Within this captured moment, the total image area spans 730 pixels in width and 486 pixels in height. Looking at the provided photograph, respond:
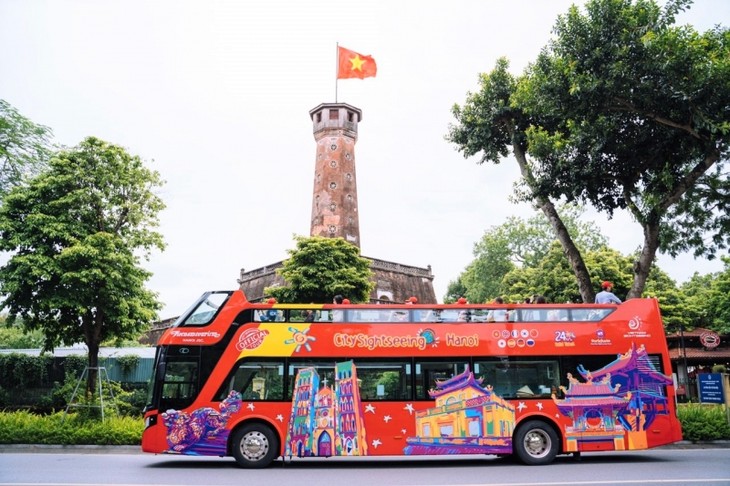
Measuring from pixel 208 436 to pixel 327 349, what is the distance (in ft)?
8.93

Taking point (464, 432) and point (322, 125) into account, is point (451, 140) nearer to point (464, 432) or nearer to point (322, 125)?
point (464, 432)

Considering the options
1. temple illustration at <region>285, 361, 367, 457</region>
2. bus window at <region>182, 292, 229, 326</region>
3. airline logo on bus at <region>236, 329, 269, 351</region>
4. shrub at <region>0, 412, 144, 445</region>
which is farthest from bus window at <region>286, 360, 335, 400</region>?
shrub at <region>0, 412, 144, 445</region>

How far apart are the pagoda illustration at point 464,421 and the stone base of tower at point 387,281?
29.4 m

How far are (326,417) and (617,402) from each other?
566 centimetres

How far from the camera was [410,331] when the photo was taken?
436 inches

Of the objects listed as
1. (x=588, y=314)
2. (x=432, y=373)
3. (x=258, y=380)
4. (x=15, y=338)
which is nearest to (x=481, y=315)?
(x=432, y=373)

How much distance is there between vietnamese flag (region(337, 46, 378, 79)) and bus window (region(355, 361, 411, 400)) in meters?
25.5

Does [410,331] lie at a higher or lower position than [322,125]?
lower

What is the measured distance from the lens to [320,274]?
27734 mm

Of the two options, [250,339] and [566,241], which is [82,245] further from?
[566,241]

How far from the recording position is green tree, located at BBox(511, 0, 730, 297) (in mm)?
12594

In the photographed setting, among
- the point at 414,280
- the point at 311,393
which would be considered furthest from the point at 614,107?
the point at 414,280

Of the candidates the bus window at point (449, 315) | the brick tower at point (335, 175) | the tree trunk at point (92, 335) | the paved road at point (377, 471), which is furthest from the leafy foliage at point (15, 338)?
the bus window at point (449, 315)

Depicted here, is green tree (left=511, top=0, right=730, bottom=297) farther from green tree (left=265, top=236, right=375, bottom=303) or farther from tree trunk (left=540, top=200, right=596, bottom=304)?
green tree (left=265, top=236, right=375, bottom=303)
